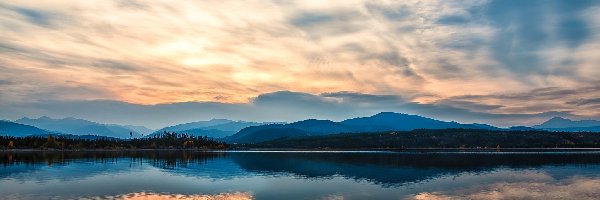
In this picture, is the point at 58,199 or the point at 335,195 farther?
the point at 335,195

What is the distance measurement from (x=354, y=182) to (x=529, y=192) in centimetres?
2848

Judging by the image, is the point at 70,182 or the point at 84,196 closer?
the point at 84,196

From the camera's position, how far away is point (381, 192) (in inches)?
2815

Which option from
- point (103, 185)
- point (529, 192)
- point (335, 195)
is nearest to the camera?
point (335, 195)

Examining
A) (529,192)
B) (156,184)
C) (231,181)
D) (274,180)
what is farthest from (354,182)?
(156,184)

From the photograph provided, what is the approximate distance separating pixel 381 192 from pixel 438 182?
21.7m

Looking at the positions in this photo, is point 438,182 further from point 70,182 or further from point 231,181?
point 70,182

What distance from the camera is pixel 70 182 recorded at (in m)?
83.8

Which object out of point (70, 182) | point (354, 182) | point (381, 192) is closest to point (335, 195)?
point (381, 192)

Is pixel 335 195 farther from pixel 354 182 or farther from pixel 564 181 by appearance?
pixel 564 181

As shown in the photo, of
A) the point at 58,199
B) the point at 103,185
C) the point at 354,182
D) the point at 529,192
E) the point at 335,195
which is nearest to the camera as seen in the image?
the point at 58,199

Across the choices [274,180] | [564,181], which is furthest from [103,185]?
[564,181]

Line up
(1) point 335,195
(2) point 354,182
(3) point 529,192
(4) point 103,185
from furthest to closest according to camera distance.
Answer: (2) point 354,182 < (4) point 103,185 < (3) point 529,192 < (1) point 335,195

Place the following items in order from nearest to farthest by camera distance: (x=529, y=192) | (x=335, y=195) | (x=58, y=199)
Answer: (x=58, y=199)
(x=335, y=195)
(x=529, y=192)
